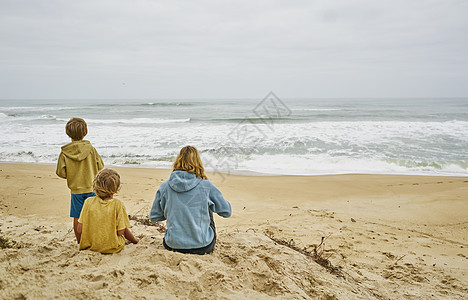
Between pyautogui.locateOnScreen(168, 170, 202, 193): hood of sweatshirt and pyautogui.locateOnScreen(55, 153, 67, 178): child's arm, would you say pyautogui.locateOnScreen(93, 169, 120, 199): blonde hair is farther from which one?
pyautogui.locateOnScreen(55, 153, 67, 178): child's arm

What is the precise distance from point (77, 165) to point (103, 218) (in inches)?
34.3

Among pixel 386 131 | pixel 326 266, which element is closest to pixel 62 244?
pixel 326 266

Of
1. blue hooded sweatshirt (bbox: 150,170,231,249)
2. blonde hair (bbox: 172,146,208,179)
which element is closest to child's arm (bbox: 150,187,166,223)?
blue hooded sweatshirt (bbox: 150,170,231,249)

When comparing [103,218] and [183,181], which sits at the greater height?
[183,181]

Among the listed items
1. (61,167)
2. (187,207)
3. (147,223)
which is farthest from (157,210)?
(147,223)

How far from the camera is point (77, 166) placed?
10.1 feet

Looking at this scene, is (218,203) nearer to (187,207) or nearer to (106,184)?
(187,207)

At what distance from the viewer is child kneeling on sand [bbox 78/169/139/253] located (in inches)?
99.6

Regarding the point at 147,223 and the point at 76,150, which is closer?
the point at 76,150

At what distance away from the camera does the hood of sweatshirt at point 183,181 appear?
244 centimetres

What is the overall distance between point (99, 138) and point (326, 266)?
1342 centimetres

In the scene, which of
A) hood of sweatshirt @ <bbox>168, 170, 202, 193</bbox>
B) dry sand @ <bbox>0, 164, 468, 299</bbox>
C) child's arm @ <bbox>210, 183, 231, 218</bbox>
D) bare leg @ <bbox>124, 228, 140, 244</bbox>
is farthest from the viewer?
bare leg @ <bbox>124, 228, 140, 244</bbox>

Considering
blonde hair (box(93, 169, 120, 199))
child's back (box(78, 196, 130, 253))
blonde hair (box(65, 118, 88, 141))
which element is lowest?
child's back (box(78, 196, 130, 253))

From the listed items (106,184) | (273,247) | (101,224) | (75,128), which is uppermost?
(75,128)
